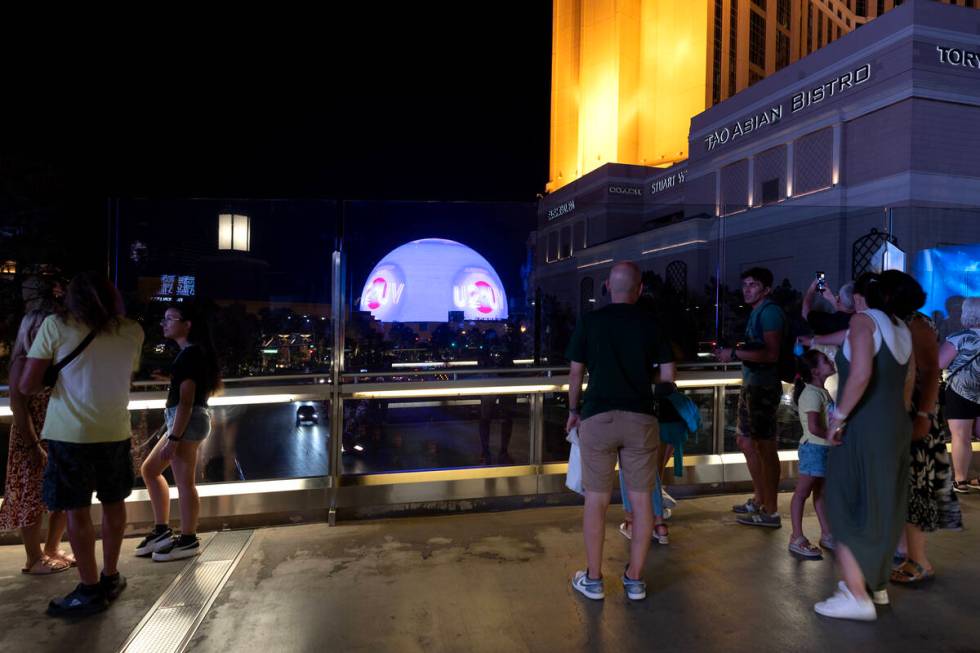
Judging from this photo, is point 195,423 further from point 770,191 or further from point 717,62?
point 717,62

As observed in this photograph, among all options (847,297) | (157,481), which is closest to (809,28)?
(847,297)

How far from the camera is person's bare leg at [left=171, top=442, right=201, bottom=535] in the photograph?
373 centimetres

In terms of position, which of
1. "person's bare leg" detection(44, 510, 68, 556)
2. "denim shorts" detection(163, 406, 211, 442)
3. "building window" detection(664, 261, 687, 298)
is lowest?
"person's bare leg" detection(44, 510, 68, 556)

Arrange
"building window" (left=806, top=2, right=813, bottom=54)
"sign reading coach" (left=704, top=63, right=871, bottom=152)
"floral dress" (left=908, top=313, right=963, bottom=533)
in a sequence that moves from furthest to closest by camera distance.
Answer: "building window" (left=806, top=2, right=813, bottom=54)
"sign reading coach" (left=704, top=63, right=871, bottom=152)
"floral dress" (left=908, top=313, right=963, bottom=533)

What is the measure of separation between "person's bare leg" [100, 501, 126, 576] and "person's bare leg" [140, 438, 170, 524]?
506 mm

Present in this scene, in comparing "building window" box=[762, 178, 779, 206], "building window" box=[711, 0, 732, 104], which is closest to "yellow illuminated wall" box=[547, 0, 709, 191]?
"building window" box=[711, 0, 732, 104]

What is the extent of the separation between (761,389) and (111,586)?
Answer: 3.98 metres

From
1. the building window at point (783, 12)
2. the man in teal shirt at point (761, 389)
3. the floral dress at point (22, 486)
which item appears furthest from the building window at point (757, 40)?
the floral dress at point (22, 486)

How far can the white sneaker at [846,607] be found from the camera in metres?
2.87

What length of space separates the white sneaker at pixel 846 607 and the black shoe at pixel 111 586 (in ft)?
11.3

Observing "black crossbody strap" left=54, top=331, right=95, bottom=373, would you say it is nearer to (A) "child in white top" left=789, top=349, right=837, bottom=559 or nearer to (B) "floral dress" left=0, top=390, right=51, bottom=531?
(B) "floral dress" left=0, top=390, right=51, bottom=531

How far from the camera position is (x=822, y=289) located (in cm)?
463

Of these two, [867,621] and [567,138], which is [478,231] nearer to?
[867,621]

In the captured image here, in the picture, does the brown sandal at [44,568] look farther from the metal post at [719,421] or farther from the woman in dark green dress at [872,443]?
the metal post at [719,421]
